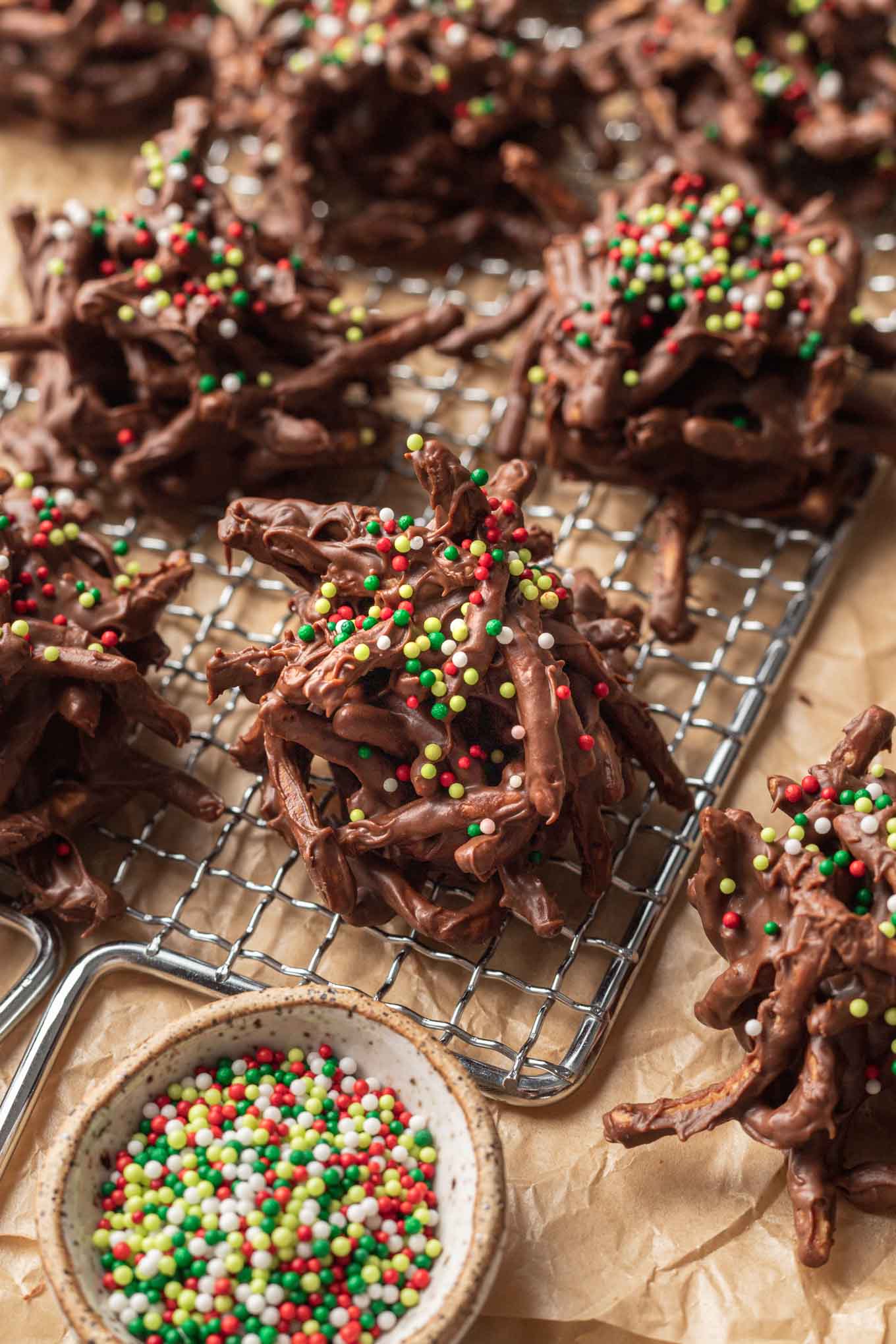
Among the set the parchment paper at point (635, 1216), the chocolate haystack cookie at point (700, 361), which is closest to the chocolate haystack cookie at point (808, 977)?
the parchment paper at point (635, 1216)

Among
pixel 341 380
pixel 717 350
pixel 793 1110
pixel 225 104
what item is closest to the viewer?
pixel 793 1110

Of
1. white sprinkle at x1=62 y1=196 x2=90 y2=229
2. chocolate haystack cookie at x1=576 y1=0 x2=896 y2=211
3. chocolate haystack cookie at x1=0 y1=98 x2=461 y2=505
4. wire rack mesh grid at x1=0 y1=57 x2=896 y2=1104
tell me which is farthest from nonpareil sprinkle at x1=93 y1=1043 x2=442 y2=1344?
chocolate haystack cookie at x1=576 y1=0 x2=896 y2=211

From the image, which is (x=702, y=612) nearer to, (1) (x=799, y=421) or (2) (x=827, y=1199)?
(1) (x=799, y=421)

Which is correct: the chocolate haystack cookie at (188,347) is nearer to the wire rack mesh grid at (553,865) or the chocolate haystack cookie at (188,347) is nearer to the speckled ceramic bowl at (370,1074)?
the wire rack mesh grid at (553,865)

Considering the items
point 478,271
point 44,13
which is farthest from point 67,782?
point 44,13

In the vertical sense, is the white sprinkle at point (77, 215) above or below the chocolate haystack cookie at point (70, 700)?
above

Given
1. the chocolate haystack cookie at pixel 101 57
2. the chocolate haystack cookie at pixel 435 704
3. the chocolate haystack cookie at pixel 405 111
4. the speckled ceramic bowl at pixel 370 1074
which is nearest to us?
the speckled ceramic bowl at pixel 370 1074

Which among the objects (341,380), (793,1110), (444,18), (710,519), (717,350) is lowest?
(793,1110)
